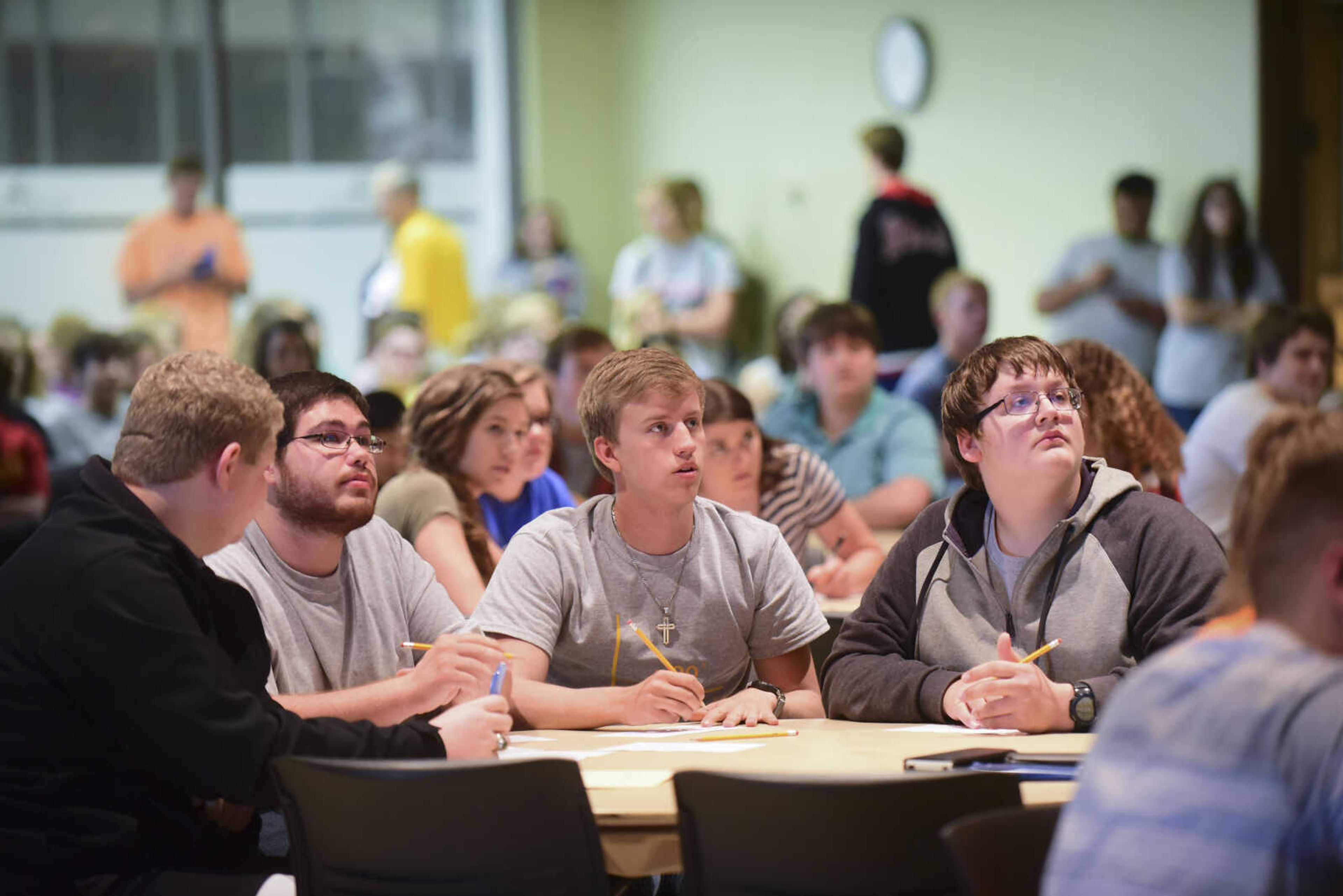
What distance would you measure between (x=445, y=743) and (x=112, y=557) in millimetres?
554

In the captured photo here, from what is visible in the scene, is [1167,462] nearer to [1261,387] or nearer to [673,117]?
[1261,387]

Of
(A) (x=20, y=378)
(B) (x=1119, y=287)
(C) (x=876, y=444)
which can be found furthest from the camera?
(B) (x=1119, y=287)

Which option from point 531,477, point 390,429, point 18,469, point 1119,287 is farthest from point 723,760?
point 1119,287

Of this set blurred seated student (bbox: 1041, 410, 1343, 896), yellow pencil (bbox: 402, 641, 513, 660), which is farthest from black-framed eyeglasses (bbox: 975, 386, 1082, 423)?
blurred seated student (bbox: 1041, 410, 1343, 896)

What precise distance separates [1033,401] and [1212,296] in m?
4.68

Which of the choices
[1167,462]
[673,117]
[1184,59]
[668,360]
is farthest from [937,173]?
[668,360]

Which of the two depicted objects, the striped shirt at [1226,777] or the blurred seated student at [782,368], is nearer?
the striped shirt at [1226,777]

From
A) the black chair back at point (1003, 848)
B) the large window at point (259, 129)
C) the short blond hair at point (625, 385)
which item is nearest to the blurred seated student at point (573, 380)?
the short blond hair at point (625, 385)

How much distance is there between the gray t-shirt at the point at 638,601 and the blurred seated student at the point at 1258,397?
221cm

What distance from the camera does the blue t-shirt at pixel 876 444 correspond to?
5.38 meters

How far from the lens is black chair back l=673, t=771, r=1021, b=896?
2004 mm

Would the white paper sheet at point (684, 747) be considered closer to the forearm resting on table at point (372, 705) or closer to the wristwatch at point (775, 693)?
the wristwatch at point (775, 693)

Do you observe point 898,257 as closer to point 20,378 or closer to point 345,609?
point 20,378

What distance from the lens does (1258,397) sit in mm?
5141
